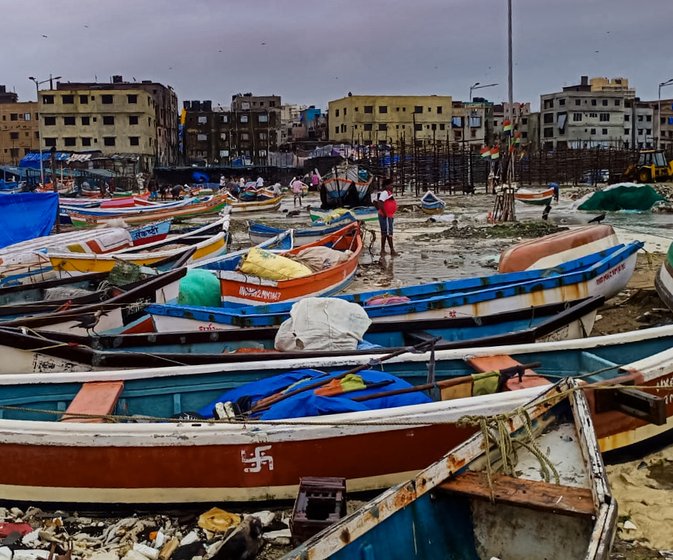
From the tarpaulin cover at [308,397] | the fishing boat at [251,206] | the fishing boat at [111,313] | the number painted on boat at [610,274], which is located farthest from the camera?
the fishing boat at [251,206]

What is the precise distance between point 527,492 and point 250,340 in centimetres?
443

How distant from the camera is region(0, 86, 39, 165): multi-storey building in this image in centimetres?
8388

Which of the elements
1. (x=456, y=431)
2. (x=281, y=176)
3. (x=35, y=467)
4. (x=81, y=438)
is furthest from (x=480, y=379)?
(x=281, y=176)

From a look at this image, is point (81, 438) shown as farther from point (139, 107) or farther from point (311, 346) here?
point (139, 107)

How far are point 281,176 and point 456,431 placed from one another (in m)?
63.4

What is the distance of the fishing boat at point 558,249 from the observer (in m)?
11.7

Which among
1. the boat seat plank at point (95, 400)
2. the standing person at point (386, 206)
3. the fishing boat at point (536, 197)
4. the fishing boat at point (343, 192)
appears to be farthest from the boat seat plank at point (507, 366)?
the fishing boat at point (343, 192)

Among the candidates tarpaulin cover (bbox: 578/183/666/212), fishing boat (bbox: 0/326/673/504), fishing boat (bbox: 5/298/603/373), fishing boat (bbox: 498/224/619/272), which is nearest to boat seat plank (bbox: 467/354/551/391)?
fishing boat (bbox: 0/326/673/504)

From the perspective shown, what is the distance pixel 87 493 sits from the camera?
18.0 feet

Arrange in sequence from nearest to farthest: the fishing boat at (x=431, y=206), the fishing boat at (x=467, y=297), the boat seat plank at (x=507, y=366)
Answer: the boat seat plank at (x=507, y=366), the fishing boat at (x=467, y=297), the fishing boat at (x=431, y=206)

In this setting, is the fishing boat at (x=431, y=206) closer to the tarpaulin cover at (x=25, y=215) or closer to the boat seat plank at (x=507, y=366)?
the tarpaulin cover at (x=25, y=215)

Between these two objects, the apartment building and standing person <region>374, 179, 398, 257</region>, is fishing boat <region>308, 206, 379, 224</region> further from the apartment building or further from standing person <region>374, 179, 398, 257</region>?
the apartment building

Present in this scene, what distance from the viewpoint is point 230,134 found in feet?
280

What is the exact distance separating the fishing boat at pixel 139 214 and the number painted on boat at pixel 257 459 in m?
24.4
